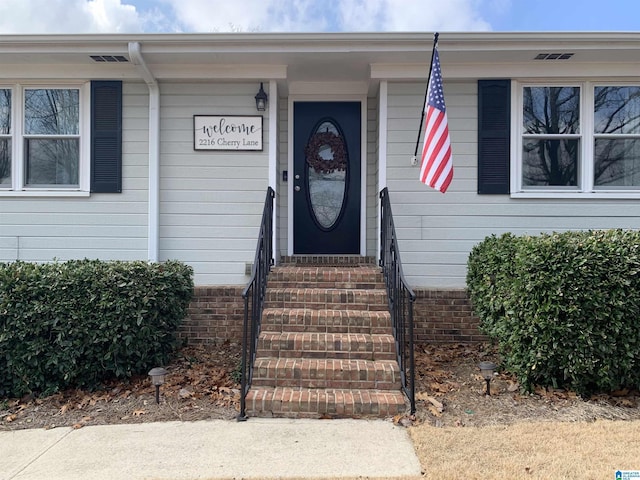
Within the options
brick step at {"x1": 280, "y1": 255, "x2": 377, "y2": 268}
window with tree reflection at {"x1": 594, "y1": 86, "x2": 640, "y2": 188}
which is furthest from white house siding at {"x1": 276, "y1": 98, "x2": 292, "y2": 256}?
window with tree reflection at {"x1": 594, "y1": 86, "x2": 640, "y2": 188}

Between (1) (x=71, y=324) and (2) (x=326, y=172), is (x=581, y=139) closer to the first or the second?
(2) (x=326, y=172)

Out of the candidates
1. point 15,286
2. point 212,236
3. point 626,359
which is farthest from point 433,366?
point 15,286

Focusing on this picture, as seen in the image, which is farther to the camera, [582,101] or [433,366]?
[582,101]

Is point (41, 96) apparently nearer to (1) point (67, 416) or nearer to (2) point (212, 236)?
(2) point (212, 236)

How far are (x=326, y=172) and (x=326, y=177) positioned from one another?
65 mm

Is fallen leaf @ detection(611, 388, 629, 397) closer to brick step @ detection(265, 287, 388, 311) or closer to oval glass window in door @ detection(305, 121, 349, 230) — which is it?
brick step @ detection(265, 287, 388, 311)

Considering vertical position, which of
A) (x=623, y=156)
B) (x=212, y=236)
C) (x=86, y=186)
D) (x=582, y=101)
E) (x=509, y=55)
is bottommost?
(x=212, y=236)

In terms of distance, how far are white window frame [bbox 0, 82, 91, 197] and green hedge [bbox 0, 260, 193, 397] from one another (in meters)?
1.54

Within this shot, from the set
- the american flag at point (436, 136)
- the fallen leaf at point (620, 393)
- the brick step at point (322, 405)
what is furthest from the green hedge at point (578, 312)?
the brick step at point (322, 405)

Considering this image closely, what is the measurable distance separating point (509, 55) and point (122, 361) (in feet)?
16.6

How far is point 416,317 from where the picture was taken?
200 inches

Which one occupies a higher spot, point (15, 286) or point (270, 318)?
point (15, 286)

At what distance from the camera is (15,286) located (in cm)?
375

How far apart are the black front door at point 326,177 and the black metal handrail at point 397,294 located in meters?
0.80
